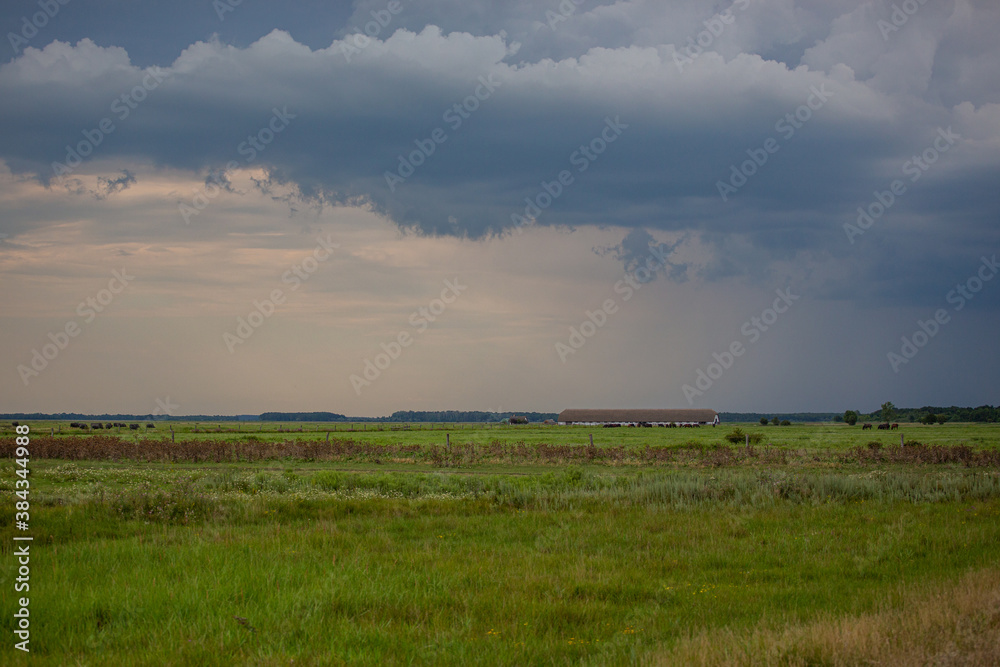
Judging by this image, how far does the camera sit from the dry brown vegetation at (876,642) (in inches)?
263

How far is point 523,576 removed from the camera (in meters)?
11.7

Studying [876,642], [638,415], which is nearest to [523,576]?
[876,642]

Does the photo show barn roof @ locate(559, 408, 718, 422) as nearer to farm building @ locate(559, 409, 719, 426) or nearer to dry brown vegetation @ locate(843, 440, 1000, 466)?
farm building @ locate(559, 409, 719, 426)

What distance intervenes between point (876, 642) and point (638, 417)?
177 m

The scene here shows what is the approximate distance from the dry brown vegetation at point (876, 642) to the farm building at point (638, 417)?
165 metres

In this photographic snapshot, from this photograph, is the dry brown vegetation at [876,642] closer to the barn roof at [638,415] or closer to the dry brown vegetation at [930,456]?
the dry brown vegetation at [930,456]

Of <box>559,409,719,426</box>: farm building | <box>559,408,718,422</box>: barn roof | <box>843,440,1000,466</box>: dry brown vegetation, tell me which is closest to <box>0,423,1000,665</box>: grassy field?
<box>843,440,1000,466</box>: dry brown vegetation

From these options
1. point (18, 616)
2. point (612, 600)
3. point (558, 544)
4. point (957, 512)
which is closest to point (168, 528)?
point (18, 616)

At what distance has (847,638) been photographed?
23.7 feet

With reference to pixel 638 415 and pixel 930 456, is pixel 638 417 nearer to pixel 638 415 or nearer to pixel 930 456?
pixel 638 415

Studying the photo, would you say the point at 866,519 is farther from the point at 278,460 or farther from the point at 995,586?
the point at 278,460

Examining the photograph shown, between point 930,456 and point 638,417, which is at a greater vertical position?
point 930,456

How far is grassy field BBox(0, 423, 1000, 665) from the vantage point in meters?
7.77

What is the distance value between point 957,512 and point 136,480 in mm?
29738
